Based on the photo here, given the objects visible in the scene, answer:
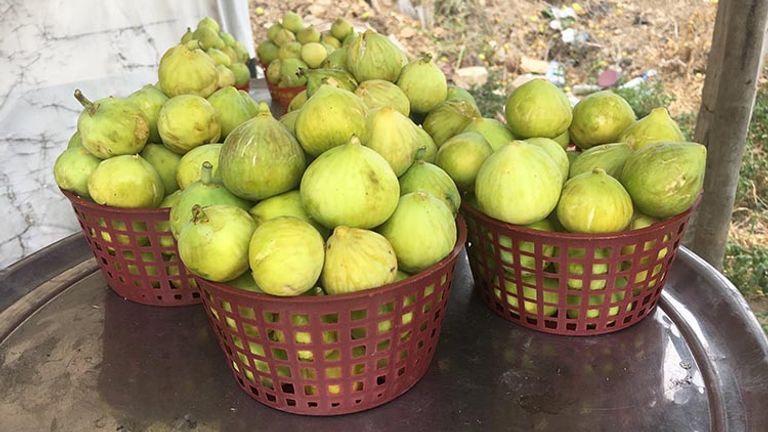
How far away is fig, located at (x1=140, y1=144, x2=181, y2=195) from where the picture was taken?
156 centimetres

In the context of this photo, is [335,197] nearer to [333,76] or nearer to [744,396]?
[333,76]

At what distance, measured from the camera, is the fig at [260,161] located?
118 cm

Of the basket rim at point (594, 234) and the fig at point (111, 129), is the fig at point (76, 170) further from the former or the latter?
the basket rim at point (594, 234)

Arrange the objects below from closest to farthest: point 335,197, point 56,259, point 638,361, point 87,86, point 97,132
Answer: point 335,197 < point 638,361 < point 97,132 < point 56,259 < point 87,86

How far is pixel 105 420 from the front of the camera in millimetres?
1242

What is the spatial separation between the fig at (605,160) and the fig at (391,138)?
1.35ft

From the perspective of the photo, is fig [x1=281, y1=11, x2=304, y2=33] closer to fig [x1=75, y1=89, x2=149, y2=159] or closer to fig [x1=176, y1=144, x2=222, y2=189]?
fig [x1=75, y1=89, x2=149, y2=159]

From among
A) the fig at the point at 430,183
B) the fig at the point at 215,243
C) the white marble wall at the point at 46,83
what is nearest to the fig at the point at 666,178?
the fig at the point at 430,183

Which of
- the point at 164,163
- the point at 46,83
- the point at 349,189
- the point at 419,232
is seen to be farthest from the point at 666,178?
the point at 46,83

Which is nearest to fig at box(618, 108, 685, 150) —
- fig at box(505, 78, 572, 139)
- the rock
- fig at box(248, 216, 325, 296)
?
fig at box(505, 78, 572, 139)

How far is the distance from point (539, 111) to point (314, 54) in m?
1.74

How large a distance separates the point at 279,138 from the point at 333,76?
531 mm

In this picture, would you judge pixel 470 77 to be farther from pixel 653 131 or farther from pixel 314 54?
pixel 653 131

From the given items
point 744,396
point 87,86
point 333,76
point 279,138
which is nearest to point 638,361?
point 744,396
